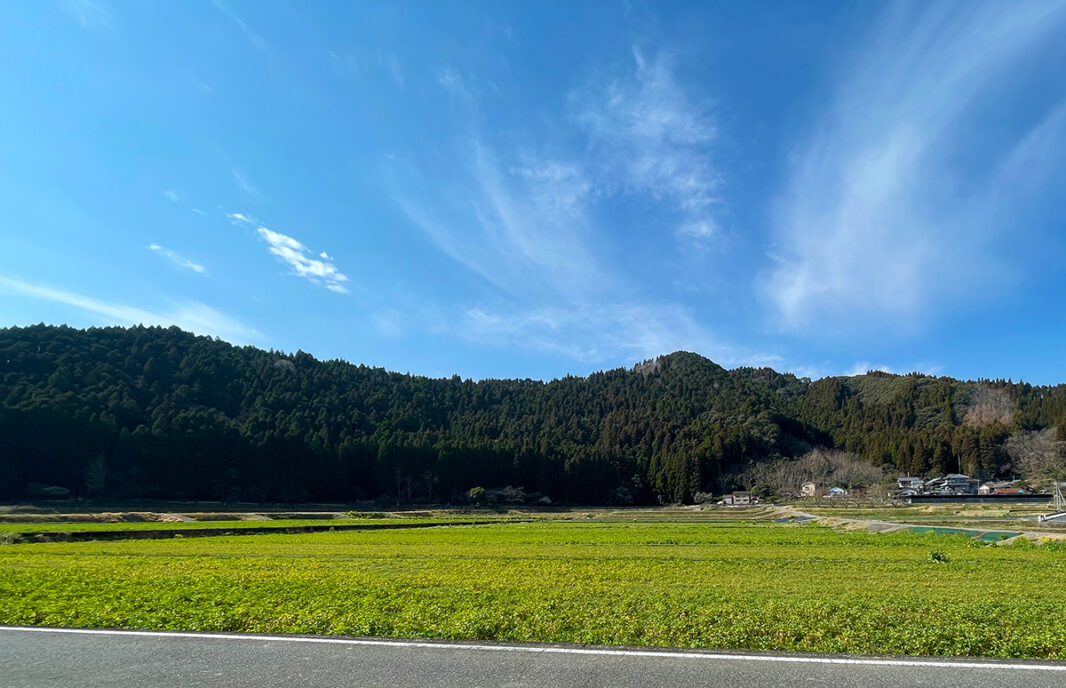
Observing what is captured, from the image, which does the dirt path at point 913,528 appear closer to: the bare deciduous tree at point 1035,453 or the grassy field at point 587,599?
the grassy field at point 587,599

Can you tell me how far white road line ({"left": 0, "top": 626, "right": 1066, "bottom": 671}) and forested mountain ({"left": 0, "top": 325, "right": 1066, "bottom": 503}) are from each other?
98258 millimetres

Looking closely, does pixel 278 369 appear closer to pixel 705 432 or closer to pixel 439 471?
pixel 439 471

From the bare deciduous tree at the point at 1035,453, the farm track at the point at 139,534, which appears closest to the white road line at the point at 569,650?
the farm track at the point at 139,534

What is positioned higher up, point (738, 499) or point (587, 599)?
point (587, 599)

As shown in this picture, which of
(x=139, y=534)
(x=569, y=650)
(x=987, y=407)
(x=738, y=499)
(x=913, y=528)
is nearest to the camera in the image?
(x=569, y=650)

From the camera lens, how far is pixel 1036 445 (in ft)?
393

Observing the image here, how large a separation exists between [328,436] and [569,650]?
5305 inches

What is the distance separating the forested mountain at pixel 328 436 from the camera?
93312mm

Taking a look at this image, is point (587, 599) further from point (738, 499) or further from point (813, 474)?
point (813, 474)

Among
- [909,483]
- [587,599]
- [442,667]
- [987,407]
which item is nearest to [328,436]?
[909,483]

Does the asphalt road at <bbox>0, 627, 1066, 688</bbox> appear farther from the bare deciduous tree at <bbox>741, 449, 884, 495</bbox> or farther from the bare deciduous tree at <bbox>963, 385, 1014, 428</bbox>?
the bare deciduous tree at <bbox>963, 385, 1014, 428</bbox>

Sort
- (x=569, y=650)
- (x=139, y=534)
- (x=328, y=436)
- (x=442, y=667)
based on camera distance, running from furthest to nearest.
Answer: (x=328, y=436) < (x=139, y=534) < (x=569, y=650) < (x=442, y=667)

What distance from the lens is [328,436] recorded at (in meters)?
133

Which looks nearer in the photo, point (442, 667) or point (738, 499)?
point (442, 667)
